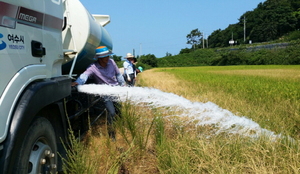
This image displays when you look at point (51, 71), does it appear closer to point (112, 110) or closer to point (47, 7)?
point (47, 7)

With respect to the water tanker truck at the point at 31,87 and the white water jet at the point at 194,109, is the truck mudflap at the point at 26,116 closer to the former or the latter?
the water tanker truck at the point at 31,87

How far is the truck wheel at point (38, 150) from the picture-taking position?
2217mm

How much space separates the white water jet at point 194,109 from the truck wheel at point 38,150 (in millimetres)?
1570

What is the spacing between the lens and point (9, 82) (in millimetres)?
2064

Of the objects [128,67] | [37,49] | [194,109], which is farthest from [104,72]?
[128,67]

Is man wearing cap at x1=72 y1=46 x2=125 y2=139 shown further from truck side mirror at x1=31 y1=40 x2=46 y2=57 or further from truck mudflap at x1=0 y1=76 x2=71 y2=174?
truck side mirror at x1=31 y1=40 x2=46 y2=57

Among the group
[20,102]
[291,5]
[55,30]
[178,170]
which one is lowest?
[178,170]

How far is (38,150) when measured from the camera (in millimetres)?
2473

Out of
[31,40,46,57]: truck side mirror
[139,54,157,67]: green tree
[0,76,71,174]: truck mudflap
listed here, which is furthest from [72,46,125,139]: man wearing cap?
[139,54,157,67]: green tree

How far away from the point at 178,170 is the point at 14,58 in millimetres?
1807

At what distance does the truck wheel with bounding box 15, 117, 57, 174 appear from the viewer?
2217 millimetres

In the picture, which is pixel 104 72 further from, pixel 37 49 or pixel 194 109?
pixel 37 49

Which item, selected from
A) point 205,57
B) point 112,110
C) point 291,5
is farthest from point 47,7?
point 291,5

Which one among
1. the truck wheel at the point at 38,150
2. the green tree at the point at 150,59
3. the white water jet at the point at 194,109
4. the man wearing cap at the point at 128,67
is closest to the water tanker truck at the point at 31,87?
the truck wheel at the point at 38,150
